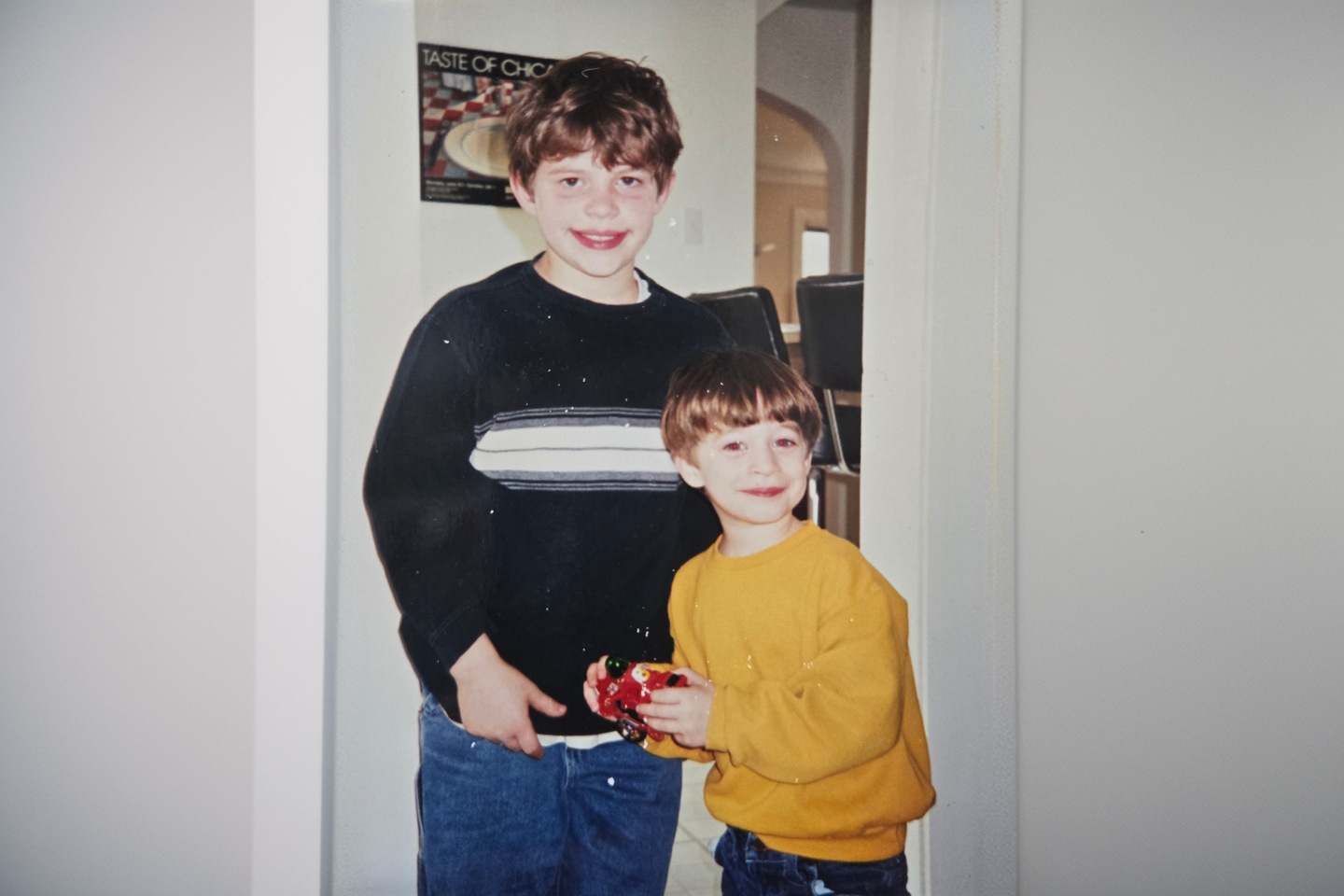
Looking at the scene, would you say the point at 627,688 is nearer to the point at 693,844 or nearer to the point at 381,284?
the point at 693,844

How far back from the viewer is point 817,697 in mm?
1061

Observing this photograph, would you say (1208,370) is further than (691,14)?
Yes

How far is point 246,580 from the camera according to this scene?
1074 millimetres

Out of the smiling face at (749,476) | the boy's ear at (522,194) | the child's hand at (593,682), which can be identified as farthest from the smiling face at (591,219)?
the child's hand at (593,682)

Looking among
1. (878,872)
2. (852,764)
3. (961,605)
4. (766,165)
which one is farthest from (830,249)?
(878,872)

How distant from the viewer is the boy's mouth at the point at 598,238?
105cm

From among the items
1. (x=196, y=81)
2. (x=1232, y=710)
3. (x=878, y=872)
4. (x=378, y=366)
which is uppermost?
(x=196, y=81)

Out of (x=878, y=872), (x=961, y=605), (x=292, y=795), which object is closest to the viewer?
(x=292, y=795)

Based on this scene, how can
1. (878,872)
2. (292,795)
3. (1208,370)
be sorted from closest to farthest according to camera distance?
(292,795) < (878,872) < (1208,370)

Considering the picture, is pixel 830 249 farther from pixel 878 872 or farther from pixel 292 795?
pixel 292 795

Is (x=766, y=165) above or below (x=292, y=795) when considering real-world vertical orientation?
above

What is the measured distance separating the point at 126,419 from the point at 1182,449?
1509 millimetres

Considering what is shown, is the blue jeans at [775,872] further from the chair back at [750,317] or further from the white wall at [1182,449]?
the chair back at [750,317]

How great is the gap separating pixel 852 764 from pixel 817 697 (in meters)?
0.10
